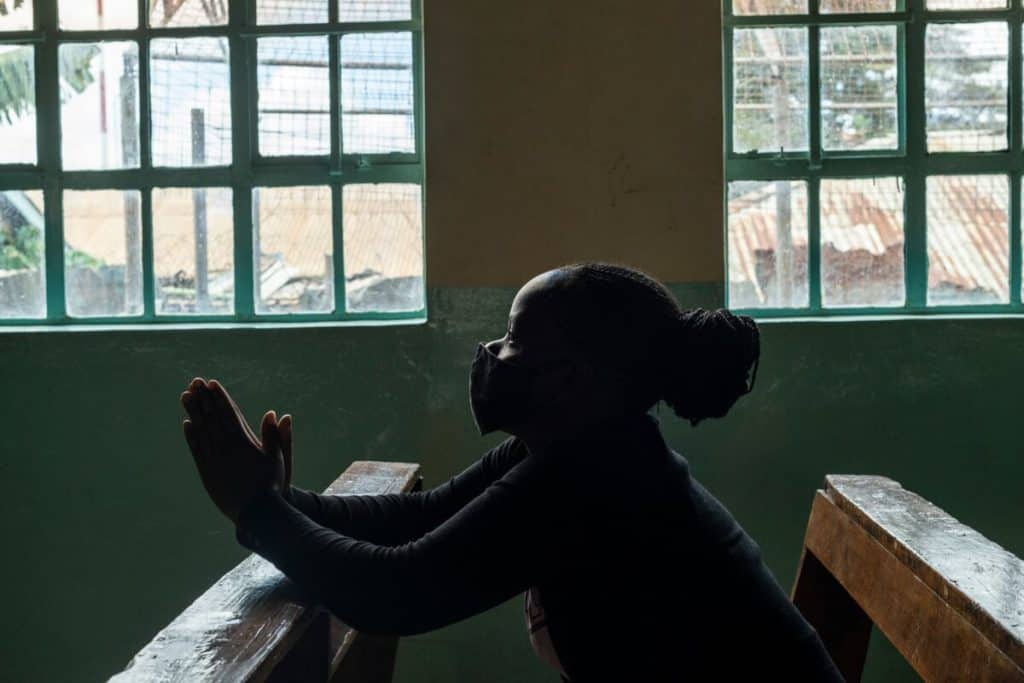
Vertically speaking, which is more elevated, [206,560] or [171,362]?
[171,362]

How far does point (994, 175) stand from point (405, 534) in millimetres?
1858

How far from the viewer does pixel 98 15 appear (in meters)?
2.56

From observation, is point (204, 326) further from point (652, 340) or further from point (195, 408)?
point (652, 340)

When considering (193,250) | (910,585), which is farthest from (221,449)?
(193,250)

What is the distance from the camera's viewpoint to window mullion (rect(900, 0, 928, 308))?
2467 mm

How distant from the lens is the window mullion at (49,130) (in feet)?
8.42

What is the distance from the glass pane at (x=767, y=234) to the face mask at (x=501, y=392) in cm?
142

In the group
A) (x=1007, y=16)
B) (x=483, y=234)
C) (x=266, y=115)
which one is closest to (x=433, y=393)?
(x=483, y=234)

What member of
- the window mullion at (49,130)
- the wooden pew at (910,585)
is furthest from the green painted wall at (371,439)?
the wooden pew at (910,585)

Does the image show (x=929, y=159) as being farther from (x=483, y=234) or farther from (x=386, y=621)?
(x=386, y=621)

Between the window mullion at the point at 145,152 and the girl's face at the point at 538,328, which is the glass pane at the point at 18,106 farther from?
the girl's face at the point at 538,328

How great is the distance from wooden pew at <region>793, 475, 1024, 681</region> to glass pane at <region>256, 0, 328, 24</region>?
1.67 m

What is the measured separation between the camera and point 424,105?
2.38 m

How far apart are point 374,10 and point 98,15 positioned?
2.34ft
